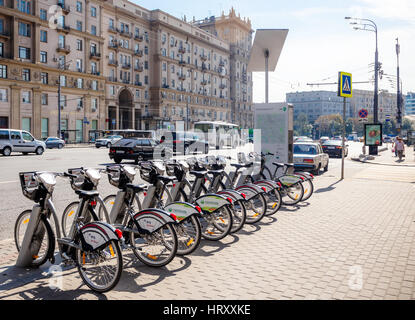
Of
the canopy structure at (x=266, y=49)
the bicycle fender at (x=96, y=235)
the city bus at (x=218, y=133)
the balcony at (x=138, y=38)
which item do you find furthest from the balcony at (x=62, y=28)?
the bicycle fender at (x=96, y=235)

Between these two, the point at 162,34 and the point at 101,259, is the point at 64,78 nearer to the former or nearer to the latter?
the point at 162,34

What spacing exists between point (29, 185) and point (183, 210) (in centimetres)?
193

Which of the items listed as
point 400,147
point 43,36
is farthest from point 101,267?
point 43,36

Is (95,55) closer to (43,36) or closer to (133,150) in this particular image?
(43,36)

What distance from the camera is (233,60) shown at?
331 ft

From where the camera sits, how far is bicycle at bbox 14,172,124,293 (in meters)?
4.13

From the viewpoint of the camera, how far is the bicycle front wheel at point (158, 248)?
4.88 metres

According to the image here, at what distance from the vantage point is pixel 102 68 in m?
59.5

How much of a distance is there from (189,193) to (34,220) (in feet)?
9.69

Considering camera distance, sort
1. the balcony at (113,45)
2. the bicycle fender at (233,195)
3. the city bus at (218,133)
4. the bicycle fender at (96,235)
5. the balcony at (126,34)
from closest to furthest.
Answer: the bicycle fender at (96,235), the bicycle fender at (233,195), the city bus at (218,133), the balcony at (113,45), the balcony at (126,34)

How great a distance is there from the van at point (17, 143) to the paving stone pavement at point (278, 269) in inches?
902

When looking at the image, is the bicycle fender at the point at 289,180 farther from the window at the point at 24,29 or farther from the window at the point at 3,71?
the window at the point at 24,29

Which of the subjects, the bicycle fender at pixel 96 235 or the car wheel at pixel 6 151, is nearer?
the bicycle fender at pixel 96 235

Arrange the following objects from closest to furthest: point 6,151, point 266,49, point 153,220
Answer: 1. point 153,220
2. point 266,49
3. point 6,151
